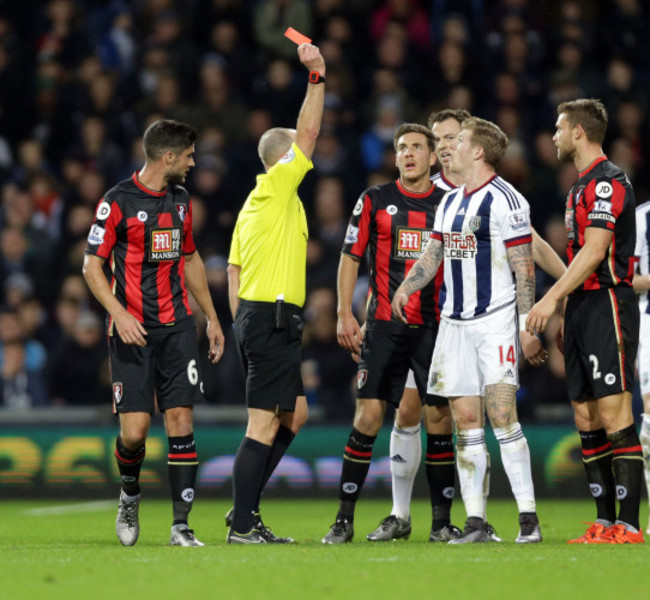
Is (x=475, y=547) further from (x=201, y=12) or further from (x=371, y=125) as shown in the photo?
(x=201, y=12)

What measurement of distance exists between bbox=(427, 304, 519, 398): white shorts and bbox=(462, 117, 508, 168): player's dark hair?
2.77 ft

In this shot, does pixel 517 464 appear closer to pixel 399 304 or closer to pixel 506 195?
pixel 399 304

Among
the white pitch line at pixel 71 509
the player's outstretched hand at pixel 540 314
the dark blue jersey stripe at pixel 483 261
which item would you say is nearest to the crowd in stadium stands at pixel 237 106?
the white pitch line at pixel 71 509

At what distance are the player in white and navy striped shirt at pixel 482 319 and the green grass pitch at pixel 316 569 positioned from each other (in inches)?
16.0

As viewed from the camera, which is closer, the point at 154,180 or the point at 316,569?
the point at 316,569

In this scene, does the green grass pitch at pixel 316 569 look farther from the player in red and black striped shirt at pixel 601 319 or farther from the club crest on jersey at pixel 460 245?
the club crest on jersey at pixel 460 245

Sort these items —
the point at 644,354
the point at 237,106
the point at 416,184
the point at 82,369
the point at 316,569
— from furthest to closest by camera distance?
the point at 237,106, the point at 82,369, the point at 644,354, the point at 416,184, the point at 316,569

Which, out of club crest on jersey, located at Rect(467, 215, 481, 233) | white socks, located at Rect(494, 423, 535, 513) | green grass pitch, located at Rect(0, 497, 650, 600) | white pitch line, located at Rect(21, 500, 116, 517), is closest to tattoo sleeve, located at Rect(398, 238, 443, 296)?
club crest on jersey, located at Rect(467, 215, 481, 233)

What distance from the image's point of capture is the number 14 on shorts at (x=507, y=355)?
686 centimetres

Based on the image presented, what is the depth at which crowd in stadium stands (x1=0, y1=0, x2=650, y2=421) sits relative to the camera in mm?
12688

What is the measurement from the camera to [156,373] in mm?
7305

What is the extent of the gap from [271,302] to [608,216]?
1.85 m

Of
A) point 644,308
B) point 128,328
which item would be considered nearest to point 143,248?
point 128,328

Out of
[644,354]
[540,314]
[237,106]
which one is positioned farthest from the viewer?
[237,106]
